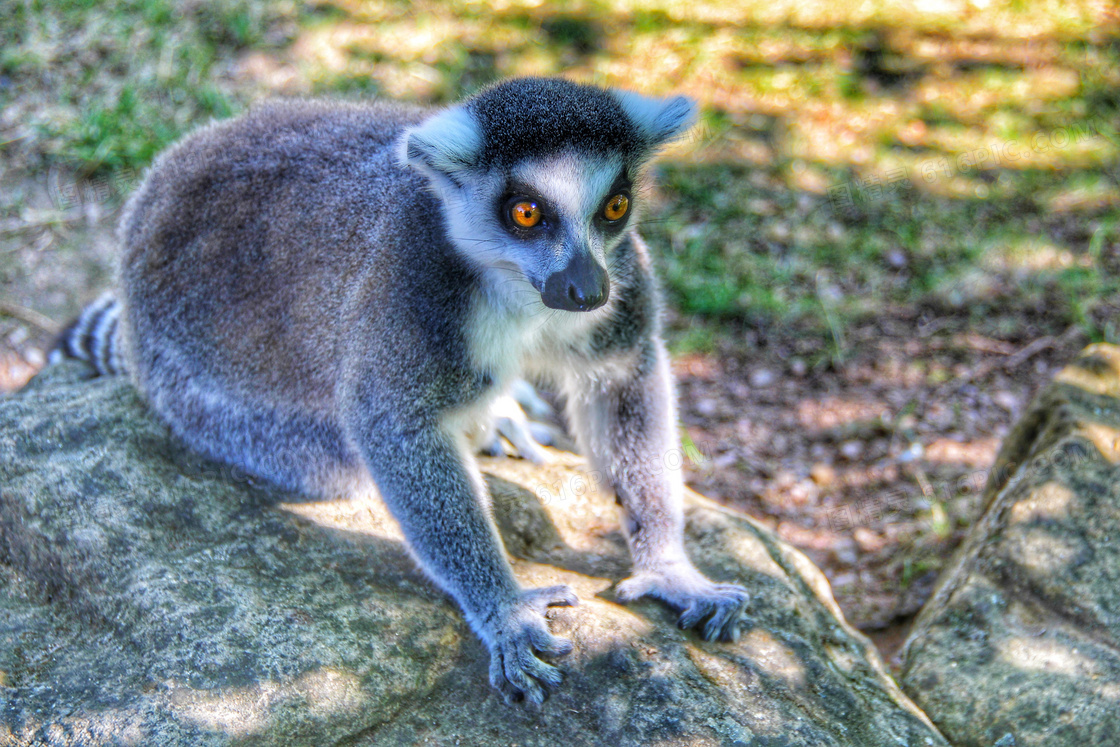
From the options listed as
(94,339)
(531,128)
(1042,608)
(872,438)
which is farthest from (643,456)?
(94,339)

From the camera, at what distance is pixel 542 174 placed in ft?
9.09

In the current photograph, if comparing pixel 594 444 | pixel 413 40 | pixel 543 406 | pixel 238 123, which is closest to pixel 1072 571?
pixel 594 444

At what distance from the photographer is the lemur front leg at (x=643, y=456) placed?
3.28m

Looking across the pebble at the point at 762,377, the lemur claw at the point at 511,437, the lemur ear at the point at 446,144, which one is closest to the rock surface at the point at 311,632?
the lemur claw at the point at 511,437

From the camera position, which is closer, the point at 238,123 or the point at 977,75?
the point at 238,123

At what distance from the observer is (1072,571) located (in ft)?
10.9

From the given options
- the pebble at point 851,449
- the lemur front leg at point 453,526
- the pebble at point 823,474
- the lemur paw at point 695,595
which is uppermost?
the lemur front leg at point 453,526

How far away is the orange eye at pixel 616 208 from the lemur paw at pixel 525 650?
1295 mm

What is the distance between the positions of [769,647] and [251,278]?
2.46 m

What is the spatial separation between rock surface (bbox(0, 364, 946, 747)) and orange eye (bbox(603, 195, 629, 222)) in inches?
52.6

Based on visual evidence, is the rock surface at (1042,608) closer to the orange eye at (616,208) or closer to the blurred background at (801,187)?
the blurred background at (801,187)

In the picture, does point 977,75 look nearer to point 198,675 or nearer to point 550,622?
point 550,622

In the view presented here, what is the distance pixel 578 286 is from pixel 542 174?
386 mm

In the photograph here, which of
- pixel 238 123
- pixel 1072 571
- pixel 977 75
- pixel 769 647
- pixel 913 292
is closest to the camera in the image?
pixel 769 647
